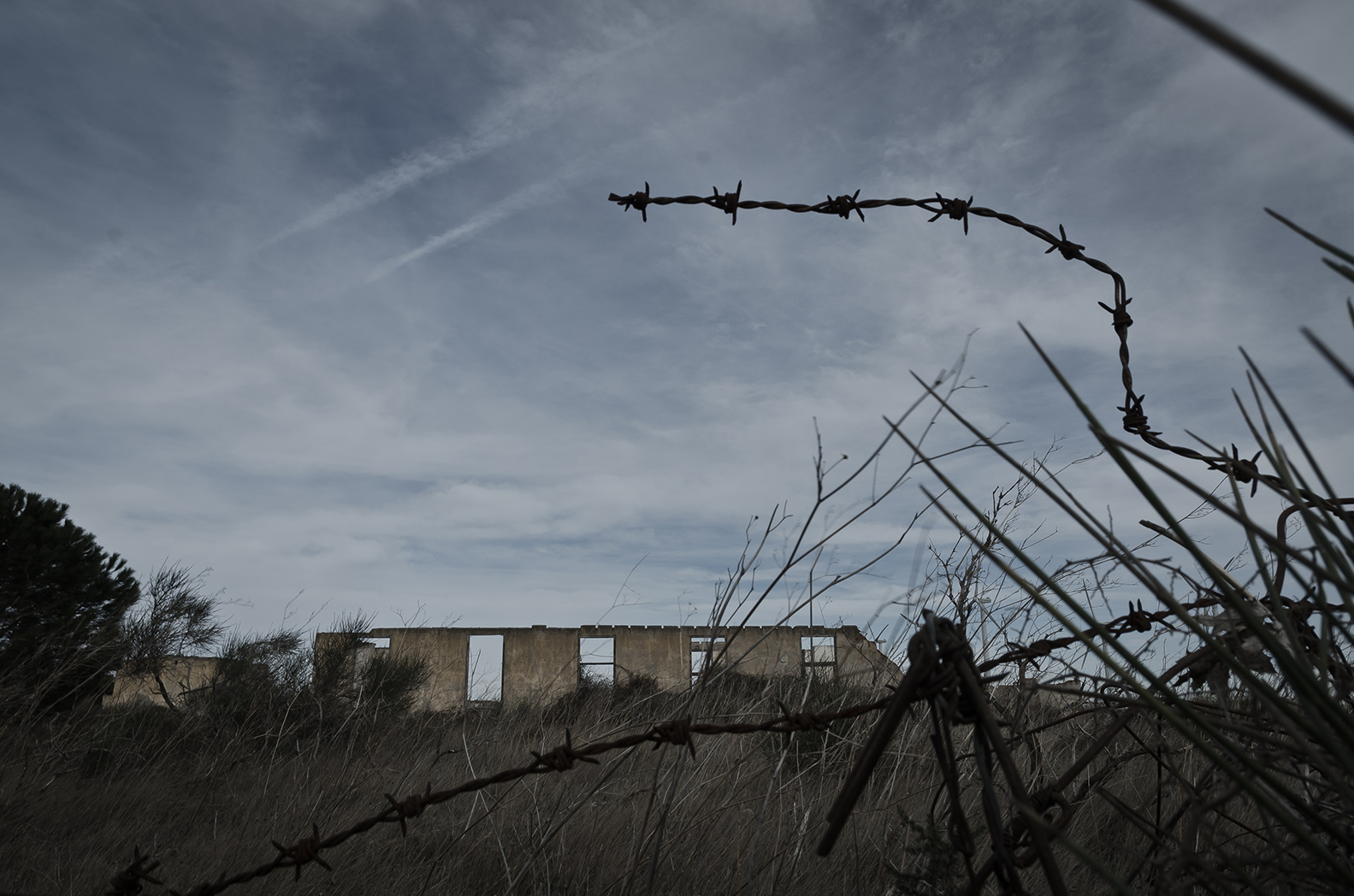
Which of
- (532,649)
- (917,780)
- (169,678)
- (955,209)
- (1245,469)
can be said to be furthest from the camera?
(532,649)

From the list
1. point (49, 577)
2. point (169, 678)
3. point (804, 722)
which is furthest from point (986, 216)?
point (49, 577)

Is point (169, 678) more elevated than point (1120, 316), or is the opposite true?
point (1120, 316)

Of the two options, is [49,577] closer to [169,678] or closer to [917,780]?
[169,678]

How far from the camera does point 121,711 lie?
5.73 meters

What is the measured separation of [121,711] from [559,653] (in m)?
19.7

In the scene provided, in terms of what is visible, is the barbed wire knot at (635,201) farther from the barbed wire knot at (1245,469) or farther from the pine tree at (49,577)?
the pine tree at (49,577)

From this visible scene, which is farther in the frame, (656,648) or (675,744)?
(656,648)

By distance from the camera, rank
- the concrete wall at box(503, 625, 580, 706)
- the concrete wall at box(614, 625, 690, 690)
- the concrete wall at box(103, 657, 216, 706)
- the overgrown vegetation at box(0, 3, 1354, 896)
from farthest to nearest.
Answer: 1. the concrete wall at box(614, 625, 690, 690)
2. the concrete wall at box(503, 625, 580, 706)
3. the concrete wall at box(103, 657, 216, 706)
4. the overgrown vegetation at box(0, 3, 1354, 896)

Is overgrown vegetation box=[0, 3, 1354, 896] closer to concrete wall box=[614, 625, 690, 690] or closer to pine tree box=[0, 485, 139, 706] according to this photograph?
pine tree box=[0, 485, 139, 706]

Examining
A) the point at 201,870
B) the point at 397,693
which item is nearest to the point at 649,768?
the point at 201,870

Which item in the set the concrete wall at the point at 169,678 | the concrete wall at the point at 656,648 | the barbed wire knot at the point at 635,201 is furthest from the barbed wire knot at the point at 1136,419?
the concrete wall at the point at 656,648

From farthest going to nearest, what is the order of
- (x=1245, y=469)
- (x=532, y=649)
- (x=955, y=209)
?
(x=532, y=649) → (x=955, y=209) → (x=1245, y=469)

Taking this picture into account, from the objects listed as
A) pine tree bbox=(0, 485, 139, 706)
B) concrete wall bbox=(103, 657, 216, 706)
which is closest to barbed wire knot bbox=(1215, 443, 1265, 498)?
concrete wall bbox=(103, 657, 216, 706)

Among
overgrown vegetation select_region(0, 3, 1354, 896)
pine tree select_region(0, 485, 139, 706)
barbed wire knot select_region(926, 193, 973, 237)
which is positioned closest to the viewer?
overgrown vegetation select_region(0, 3, 1354, 896)
